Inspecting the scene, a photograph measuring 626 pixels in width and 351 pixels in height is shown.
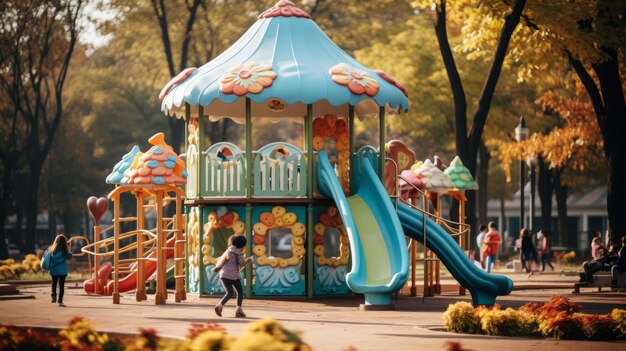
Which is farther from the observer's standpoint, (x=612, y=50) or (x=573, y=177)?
(x=573, y=177)

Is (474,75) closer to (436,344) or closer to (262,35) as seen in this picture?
(262,35)

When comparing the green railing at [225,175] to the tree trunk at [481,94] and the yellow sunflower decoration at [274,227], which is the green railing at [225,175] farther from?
the tree trunk at [481,94]

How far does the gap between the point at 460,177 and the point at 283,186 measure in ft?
17.5

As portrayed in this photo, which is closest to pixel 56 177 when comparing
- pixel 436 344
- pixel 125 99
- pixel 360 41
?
pixel 125 99

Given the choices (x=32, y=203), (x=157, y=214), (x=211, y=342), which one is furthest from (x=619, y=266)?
(x=32, y=203)

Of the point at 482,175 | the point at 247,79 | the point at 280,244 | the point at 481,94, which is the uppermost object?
the point at 481,94

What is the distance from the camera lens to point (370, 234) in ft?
88.1

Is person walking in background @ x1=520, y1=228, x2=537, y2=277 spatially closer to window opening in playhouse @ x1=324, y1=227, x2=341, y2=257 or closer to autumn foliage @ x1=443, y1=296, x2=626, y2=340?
autumn foliage @ x1=443, y1=296, x2=626, y2=340

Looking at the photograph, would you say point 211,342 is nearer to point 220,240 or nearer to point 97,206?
point 220,240

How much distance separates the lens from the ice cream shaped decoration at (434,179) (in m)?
30.9

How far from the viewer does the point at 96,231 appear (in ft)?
101

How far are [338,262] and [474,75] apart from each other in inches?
1044

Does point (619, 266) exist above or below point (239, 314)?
above

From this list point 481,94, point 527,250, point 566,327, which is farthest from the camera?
point 527,250
